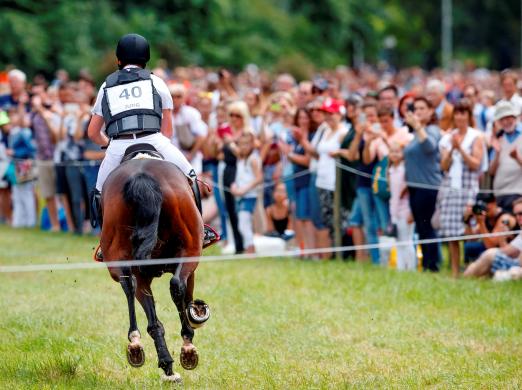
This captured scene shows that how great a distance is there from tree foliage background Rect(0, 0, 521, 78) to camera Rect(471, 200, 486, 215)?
24.6 meters

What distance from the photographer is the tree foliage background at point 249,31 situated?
42438 millimetres

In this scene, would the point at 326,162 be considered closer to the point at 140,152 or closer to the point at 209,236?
the point at 209,236

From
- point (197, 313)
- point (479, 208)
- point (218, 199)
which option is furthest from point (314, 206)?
point (197, 313)

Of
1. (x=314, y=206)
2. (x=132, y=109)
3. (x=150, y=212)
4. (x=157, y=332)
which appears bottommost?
(x=157, y=332)

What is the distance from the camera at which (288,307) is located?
13008 millimetres

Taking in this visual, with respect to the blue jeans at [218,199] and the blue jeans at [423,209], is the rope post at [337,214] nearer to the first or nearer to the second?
the blue jeans at [423,209]

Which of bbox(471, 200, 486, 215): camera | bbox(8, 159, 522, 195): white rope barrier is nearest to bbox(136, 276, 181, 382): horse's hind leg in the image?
bbox(8, 159, 522, 195): white rope barrier

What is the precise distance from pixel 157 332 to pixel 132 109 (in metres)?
1.84

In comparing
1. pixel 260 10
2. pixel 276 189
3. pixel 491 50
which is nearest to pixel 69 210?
pixel 276 189

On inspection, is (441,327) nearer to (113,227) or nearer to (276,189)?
(113,227)

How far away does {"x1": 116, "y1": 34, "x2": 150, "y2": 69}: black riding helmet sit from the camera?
10148 mm

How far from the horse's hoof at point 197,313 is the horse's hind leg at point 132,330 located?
45 centimetres

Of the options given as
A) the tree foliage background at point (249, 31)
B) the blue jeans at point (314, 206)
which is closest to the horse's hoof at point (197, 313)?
the blue jeans at point (314, 206)

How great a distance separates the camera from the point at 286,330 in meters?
11.8
